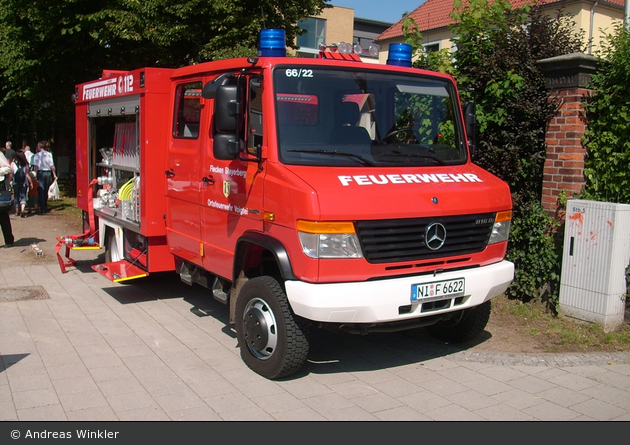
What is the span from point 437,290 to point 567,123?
2968mm

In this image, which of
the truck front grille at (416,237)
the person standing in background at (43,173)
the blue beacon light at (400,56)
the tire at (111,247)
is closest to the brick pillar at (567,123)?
the blue beacon light at (400,56)

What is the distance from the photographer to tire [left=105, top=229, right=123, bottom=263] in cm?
852

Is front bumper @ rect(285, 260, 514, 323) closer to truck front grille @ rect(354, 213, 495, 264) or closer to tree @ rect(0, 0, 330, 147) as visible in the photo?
truck front grille @ rect(354, 213, 495, 264)

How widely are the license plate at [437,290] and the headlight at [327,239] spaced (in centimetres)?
61

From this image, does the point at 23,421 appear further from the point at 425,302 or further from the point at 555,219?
the point at 555,219

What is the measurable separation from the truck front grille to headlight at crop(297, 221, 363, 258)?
0.09 metres

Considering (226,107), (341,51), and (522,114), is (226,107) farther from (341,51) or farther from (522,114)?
(522,114)

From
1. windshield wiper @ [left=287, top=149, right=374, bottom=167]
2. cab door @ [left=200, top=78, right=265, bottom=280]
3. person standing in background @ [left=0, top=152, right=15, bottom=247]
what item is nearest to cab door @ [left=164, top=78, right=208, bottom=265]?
cab door @ [left=200, top=78, right=265, bottom=280]

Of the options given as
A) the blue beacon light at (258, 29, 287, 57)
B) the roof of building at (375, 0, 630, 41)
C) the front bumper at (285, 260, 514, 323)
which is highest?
the roof of building at (375, 0, 630, 41)

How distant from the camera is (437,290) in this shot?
4.84 metres

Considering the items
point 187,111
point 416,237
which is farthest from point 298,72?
point 187,111

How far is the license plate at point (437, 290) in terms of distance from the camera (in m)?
4.74

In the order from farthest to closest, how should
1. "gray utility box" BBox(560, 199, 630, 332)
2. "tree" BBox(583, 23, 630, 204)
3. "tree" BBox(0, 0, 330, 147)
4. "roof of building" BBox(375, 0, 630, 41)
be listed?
"roof of building" BBox(375, 0, 630, 41), "tree" BBox(0, 0, 330, 147), "tree" BBox(583, 23, 630, 204), "gray utility box" BBox(560, 199, 630, 332)

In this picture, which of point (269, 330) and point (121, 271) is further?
point (121, 271)
